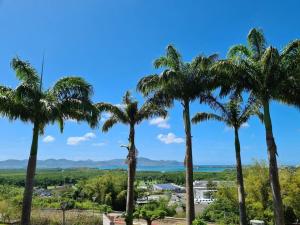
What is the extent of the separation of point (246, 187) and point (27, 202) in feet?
58.6

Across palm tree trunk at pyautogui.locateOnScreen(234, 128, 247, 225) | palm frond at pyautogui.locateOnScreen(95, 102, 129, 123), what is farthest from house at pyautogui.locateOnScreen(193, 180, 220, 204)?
palm tree trunk at pyautogui.locateOnScreen(234, 128, 247, 225)

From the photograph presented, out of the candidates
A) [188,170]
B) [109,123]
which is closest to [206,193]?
[109,123]

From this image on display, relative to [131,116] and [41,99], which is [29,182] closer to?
[41,99]

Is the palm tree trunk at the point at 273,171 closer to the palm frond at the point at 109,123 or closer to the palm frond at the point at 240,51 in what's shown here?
the palm frond at the point at 240,51

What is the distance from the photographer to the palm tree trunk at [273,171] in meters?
15.3

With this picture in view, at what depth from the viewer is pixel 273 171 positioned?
15484 mm

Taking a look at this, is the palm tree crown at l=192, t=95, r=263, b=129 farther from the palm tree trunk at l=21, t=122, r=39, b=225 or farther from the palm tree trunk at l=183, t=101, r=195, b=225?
the palm tree trunk at l=21, t=122, r=39, b=225

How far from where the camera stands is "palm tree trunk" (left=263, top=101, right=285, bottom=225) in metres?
15.3

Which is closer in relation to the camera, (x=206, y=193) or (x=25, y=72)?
(x=25, y=72)

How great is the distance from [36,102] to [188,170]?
7.54m

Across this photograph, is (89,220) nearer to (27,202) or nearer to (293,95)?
(27,202)

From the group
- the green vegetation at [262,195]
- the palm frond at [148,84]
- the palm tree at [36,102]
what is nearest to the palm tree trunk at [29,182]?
the palm tree at [36,102]

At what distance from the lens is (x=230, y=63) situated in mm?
16328

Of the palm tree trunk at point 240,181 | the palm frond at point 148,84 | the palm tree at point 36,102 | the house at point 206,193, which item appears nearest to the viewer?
the palm tree at point 36,102
